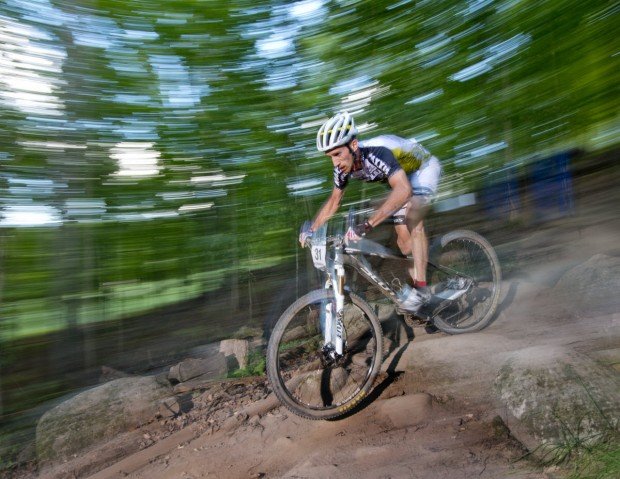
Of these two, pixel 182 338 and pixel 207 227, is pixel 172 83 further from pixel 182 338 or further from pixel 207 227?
pixel 182 338

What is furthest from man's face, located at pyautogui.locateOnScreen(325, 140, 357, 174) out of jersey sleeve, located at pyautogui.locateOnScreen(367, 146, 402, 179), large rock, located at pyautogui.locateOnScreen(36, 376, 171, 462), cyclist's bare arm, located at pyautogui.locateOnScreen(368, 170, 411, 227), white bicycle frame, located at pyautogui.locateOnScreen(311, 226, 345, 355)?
large rock, located at pyautogui.locateOnScreen(36, 376, 171, 462)

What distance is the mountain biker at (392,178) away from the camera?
3.24 meters

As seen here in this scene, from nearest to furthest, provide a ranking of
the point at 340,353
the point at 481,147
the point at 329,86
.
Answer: the point at 340,353 < the point at 481,147 < the point at 329,86

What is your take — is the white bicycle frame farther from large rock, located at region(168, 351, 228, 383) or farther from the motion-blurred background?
the motion-blurred background

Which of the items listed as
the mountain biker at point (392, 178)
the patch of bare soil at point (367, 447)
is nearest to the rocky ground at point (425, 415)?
the patch of bare soil at point (367, 447)

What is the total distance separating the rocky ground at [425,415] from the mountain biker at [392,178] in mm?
737

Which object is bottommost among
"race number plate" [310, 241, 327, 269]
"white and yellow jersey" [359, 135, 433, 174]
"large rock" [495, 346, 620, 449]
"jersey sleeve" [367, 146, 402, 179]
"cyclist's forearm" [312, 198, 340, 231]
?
"large rock" [495, 346, 620, 449]

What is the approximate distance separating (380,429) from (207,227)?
8211 mm

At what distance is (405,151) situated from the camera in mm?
3770

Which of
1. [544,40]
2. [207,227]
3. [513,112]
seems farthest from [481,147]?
[207,227]

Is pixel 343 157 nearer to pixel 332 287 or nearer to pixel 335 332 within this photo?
pixel 332 287

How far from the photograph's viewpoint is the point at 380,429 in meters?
3.08

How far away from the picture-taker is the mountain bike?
318cm

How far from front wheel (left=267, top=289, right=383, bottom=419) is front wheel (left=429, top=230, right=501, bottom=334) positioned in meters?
0.97
